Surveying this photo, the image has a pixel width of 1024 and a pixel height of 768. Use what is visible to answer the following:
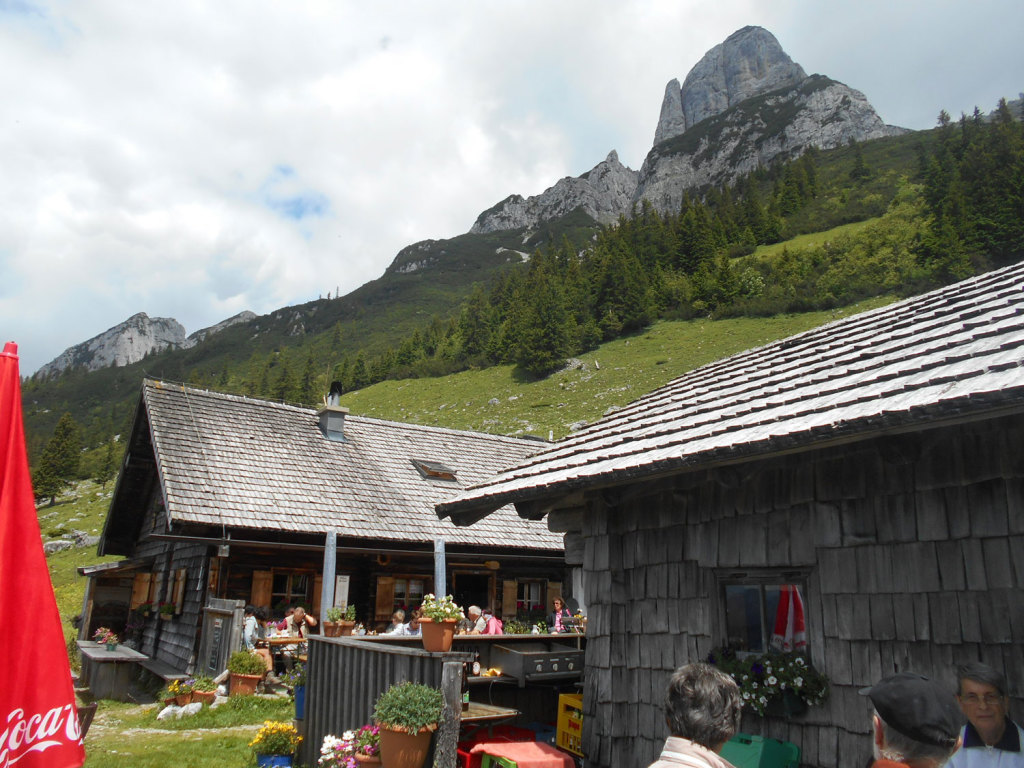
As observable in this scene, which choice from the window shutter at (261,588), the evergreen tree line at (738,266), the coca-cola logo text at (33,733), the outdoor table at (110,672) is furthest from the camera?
the evergreen tree line at (738,266)

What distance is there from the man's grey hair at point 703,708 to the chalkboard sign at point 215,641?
40.6ft

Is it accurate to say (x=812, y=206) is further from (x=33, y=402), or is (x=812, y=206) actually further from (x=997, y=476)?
(x=33, y=402)

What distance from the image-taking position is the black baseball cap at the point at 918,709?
2293 mm

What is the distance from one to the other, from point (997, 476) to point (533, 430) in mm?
36386

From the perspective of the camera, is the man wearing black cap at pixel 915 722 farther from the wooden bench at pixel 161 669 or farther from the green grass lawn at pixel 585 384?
the green grass lawn at pixel 585 384

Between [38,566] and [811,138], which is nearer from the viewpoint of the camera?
[38,566]

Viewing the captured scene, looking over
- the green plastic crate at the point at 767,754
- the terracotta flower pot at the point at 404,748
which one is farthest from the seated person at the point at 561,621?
the green plastic crate at the point at 767,754

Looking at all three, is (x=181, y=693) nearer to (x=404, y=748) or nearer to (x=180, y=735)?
(x=180, y=735)

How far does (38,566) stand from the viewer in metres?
2.80

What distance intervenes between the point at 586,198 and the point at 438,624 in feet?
585

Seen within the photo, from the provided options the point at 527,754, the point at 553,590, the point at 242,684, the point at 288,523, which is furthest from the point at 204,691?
the point at 553,590

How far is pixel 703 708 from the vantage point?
2.75 meters

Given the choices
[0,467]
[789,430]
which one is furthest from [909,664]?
[0,467]

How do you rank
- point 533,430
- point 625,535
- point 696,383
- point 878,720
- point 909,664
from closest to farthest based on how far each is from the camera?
point 878,720 → point 909,664 → point 625,535 → point 696,383 → point 533,430
